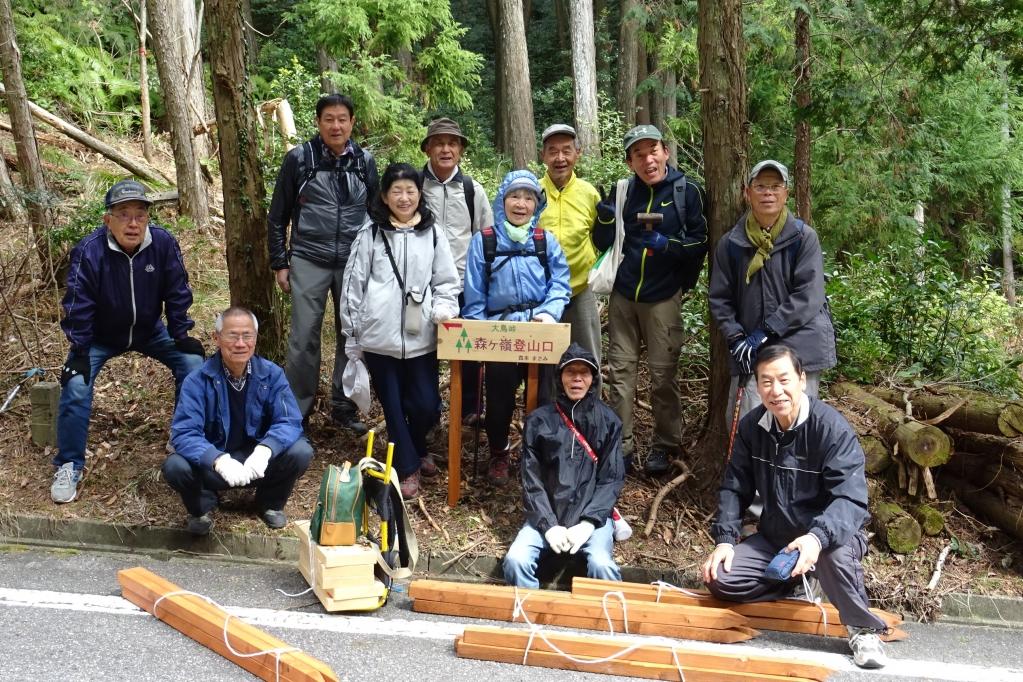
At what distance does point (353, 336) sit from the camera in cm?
589

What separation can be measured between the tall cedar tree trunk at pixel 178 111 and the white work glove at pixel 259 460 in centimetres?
596

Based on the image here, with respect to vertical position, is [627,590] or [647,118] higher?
[647,118]

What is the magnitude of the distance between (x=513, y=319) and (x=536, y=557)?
61.2 inches

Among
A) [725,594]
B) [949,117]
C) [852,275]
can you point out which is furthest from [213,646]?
[949,117]

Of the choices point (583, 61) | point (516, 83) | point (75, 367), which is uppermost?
point (583, 61)

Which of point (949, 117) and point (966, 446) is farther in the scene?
point (949, 117)

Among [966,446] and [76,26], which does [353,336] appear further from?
[76,26]

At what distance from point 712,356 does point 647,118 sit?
1625cm

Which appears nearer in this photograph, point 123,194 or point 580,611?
point 580,611

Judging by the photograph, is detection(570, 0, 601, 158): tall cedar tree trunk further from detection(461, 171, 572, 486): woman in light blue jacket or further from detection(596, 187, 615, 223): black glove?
detection(461, 171, 572, 486): woman in light blue jacket

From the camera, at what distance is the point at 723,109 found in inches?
232

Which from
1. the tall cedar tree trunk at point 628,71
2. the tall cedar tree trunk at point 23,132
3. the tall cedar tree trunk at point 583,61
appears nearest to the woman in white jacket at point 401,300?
the tall cedar tree trunk at point 23,132

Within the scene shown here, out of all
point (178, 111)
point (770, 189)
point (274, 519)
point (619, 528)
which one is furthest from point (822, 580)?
point (178, 111)

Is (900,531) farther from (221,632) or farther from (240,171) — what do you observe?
(240,171)
